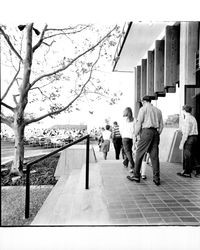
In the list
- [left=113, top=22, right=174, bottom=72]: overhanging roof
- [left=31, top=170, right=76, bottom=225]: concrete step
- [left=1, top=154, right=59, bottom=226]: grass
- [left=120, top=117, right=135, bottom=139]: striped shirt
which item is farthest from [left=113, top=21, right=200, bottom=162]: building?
[left=1, top=154, right=59, bottom=226]: grass

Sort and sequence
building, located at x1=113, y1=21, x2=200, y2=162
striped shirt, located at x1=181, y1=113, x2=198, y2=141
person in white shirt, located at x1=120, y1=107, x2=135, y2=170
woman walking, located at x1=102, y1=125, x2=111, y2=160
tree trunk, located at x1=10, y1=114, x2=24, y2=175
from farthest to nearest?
woman walking, located at x1=102, y1=125, x2=111, y2=160 → building, located at x1=113, y1=21, x2=200, y2=162 → tree trunk, located at x1=10, y1=114, x2=24, y2=175 → person in white shirt, located at x1=120, y1=107, x2=135, y2=170 → striped shirt, located at x1=181, y1=113, x2=198, y2=141

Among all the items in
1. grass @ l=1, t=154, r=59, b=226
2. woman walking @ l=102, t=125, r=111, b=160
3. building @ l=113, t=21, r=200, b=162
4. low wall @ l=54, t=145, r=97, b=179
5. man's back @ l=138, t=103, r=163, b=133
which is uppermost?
building @ l=113, t=21, r=200, b=162

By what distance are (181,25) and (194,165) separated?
3.09 m

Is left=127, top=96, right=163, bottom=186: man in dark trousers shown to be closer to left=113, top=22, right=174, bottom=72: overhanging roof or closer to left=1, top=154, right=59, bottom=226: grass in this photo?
left=113, top=22, right=174, bottom=72: overhanging roof

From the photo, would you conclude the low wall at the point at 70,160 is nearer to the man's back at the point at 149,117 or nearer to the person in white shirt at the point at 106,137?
the person in white shirt at the point at 106,137

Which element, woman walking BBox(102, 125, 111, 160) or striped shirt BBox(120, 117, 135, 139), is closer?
striped shirt BBox(120, 117, 135, 139)

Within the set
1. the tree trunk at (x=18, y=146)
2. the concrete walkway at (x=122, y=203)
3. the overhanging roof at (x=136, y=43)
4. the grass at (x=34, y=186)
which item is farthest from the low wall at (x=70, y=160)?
the overhanging roof at (x=136, y=43)

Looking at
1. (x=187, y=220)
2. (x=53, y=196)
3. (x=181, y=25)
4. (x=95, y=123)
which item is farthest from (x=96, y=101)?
(x=187, y=220)

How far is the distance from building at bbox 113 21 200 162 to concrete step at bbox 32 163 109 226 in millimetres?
2698

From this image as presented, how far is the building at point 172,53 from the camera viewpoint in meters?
4.88

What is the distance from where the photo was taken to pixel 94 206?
285cm

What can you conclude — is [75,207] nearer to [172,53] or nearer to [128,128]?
[128,128]

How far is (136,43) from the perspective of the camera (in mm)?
6949

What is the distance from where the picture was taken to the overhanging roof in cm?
550
